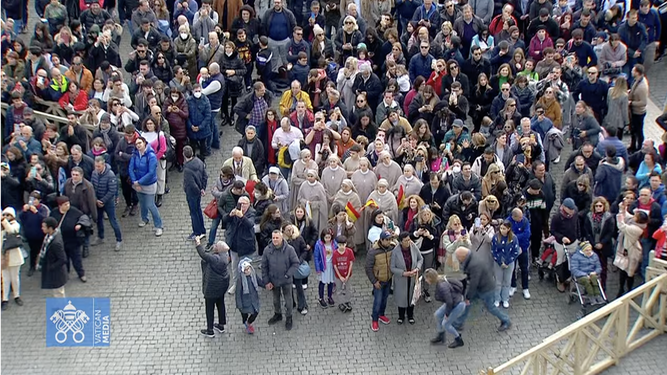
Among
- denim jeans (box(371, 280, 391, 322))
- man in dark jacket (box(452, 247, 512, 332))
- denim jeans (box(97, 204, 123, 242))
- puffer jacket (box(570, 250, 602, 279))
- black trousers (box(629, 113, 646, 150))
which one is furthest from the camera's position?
black trousers (box(629, 113, 646, 150))

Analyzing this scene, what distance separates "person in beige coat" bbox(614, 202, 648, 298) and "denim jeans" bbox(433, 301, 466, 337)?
2.62m

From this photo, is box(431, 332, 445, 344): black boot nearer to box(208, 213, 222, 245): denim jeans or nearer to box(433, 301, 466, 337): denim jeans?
box(433, 301, 466, 337): denim jeans

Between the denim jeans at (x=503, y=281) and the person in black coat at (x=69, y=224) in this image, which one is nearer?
the denim jeans at (x=503, y=281)

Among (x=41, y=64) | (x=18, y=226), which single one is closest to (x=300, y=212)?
(x=18, y=226)

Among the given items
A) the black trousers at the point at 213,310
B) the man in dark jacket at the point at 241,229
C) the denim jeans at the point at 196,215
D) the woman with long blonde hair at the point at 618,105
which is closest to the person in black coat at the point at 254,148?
the denim jeans at the point at 196,215

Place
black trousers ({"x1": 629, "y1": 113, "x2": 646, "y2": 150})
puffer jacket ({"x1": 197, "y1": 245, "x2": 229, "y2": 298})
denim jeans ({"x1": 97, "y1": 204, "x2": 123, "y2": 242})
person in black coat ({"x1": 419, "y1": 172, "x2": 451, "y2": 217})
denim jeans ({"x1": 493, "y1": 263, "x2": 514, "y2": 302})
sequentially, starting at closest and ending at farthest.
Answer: puffer jacket ({"x1": 197, "y1": 245, "x2": 229, "y2": 298})
denim jeans ({"x1": 493, "y1": 263, "x2": 514, "y2": 302})
person in black coat ({"x1": 419, "y1": 172, "x2": 451, "y2": 217})
denim jeans ({"x1": 97, "y1": 204, "x2": 123, "y2": 242})
black trousers ({"x1": 629, "y1": 113, "x2": 646, "y2": 150})

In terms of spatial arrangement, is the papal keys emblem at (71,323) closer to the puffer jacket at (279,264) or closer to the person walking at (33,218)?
the person walking at (33,218)

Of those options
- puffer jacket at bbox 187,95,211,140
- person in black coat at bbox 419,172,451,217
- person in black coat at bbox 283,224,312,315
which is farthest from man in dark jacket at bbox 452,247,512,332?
puffer jacket at bbox 187,95,211,140

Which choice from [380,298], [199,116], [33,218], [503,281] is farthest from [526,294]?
[33,218]

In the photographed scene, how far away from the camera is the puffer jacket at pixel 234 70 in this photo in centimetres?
2011

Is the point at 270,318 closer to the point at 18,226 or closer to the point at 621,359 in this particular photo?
the point at 18,226

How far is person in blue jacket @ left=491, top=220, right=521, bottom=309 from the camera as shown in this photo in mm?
15222

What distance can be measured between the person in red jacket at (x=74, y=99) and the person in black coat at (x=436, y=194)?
22.1ft

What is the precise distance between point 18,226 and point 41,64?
508cm
